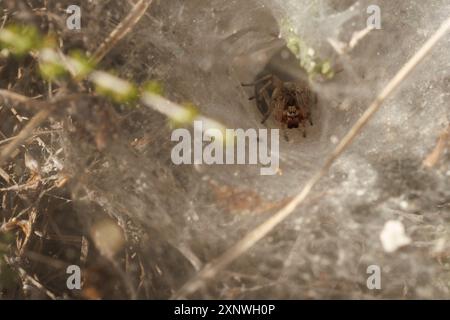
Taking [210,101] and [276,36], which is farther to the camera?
[276,36]

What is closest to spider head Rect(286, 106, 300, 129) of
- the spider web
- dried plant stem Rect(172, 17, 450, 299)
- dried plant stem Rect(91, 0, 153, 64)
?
the spider web

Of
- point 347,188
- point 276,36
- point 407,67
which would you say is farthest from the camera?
point 276,36

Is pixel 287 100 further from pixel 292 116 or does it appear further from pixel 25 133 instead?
pixel 25 133

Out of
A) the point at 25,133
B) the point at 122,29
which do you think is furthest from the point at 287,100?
the point at 25,133

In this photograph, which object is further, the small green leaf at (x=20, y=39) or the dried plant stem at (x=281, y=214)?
the small green leaf at (x=20, y=39)

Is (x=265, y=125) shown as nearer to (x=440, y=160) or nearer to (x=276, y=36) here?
(x=276, y=36)

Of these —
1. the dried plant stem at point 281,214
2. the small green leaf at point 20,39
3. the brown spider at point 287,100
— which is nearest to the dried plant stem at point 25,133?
the small green leaf at point 20,39

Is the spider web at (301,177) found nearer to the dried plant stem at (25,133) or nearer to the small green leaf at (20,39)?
the dried plant stem at (25,133)

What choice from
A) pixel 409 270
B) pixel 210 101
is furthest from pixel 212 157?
pixel 409 270
